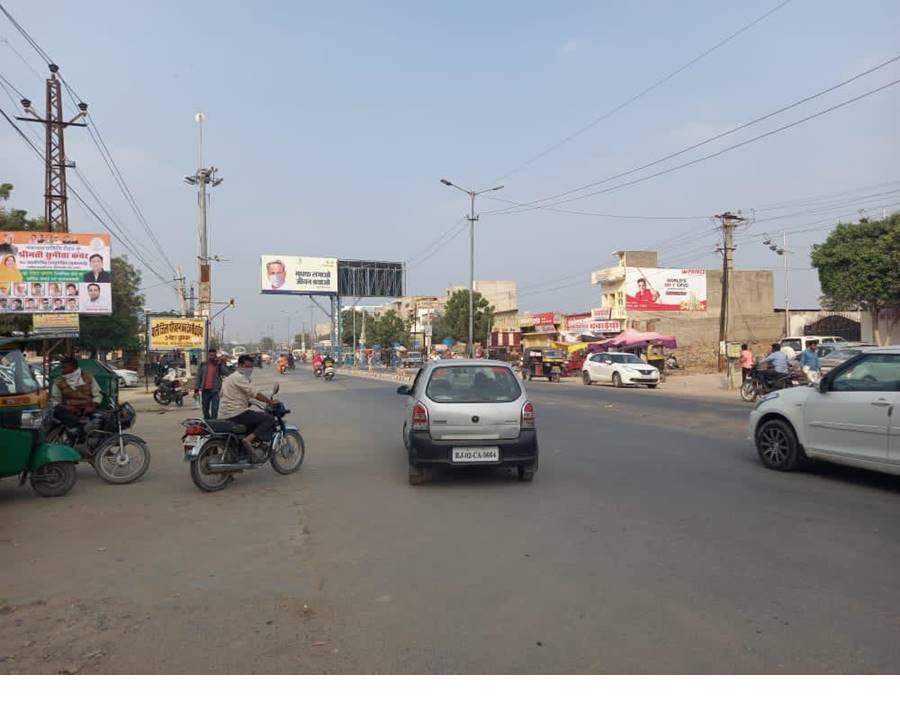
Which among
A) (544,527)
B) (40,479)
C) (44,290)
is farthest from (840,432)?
(44,290)

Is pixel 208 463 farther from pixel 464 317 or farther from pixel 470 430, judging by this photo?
pixel 464 317

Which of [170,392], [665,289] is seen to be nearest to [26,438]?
[170,392]

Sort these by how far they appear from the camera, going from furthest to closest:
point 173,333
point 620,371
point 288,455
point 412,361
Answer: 1. point 412,361
2. point 620,371
3. point 173,333
4. point 288,455

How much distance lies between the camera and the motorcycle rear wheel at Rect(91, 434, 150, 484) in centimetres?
850

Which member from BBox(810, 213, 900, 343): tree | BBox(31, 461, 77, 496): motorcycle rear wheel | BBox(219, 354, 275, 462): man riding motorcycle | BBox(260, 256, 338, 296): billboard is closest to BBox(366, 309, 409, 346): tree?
BBox(260, 256, 338, 296): billboard

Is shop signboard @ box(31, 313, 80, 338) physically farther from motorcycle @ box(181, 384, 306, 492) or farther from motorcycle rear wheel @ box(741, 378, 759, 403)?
motorcycle rear wheel @ box(741, 378, 759, 403)

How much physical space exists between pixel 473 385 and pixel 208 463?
10.5ft

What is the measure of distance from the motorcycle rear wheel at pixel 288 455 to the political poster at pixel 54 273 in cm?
1424

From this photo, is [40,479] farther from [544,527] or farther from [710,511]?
[710,511]

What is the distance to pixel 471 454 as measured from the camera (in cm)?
784

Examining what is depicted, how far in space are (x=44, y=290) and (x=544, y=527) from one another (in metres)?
19.0

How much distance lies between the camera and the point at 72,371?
8938 millimetres

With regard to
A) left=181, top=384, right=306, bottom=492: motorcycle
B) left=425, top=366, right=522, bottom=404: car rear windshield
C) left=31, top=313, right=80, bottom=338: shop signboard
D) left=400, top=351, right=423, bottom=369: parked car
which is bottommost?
left=400, top=351, right=423, bottom=369: parked car

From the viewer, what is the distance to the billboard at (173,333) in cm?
2449
